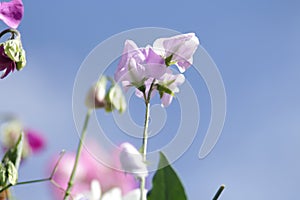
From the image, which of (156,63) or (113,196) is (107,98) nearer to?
(113,196)

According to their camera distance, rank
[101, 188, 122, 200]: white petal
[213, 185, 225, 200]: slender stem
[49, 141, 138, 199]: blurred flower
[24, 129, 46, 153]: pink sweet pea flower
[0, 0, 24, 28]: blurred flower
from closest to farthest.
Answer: [213, 185, 225, 200]: slender stem
[0, 0, 24, 28]: blurred flower
[101, 188, 122, 200]: white petal
[49, 141, 138, 199]: blurred flower
[24, 129, 46, 153]: pink sweet pea flower

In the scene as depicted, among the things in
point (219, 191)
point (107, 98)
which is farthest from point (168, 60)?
point (107, 98)

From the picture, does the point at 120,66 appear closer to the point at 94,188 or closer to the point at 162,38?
the point at 162,38

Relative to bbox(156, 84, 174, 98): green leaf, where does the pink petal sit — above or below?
below

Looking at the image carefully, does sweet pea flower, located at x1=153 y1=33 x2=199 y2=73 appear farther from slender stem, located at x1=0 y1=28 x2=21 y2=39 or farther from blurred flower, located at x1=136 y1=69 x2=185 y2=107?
slender stem, located at x1=0 y1=28 x2=21 y2=39

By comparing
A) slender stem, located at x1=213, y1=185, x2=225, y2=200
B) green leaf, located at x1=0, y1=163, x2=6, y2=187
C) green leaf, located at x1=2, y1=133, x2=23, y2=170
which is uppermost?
slender stem, located at x1=213, y1=185, x2=225, y2=200

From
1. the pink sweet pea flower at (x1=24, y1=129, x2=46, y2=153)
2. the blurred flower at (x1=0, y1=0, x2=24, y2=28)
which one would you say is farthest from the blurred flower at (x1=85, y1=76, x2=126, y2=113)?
the pink sweet pea flower at (x1=24, y1=129, x2=46, y2=153)

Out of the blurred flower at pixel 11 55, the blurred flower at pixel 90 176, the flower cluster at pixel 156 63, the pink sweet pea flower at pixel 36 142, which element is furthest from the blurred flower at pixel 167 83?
the pink sweet pea flower at pixel 36 142
